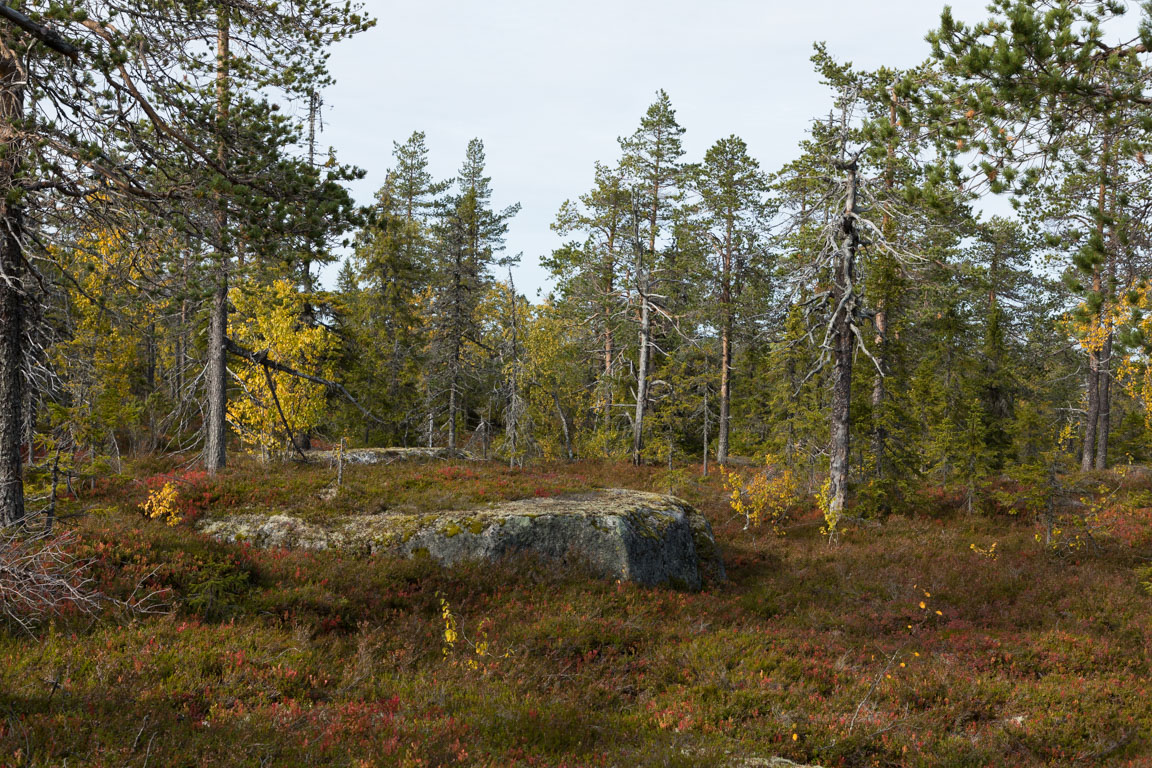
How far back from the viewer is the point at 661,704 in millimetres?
7789

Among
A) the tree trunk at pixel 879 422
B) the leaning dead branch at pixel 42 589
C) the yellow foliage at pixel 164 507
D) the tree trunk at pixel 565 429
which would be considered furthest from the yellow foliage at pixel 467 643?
the tree trunk at pixel 565 429

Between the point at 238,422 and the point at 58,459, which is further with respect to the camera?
the point at 238,422

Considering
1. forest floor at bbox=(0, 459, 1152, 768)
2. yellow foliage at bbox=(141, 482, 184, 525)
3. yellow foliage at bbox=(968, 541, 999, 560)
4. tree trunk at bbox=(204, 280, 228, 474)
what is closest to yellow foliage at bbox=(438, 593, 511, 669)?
forest floor at bbox=(0, 459, 1152, 768)

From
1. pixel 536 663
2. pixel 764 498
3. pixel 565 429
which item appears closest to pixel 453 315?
pixel 565 429

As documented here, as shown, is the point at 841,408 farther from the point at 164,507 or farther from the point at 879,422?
the point at 164,507

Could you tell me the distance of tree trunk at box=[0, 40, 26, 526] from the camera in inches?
302

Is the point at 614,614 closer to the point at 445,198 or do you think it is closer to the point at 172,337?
the point at 172,337

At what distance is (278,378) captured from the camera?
18422 millimetres

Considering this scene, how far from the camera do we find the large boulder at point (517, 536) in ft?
39.7

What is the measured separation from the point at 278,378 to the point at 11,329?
10538mm

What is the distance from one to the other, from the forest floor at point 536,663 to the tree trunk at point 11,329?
3.60 ft

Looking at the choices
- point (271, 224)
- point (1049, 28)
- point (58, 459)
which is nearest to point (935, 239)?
point (1049, 28)

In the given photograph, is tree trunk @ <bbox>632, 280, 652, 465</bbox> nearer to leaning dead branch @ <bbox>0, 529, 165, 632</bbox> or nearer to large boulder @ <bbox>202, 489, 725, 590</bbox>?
large boulder @ <bbox>202, 489, 725, 590</bbox>

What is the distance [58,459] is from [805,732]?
34.2ft
